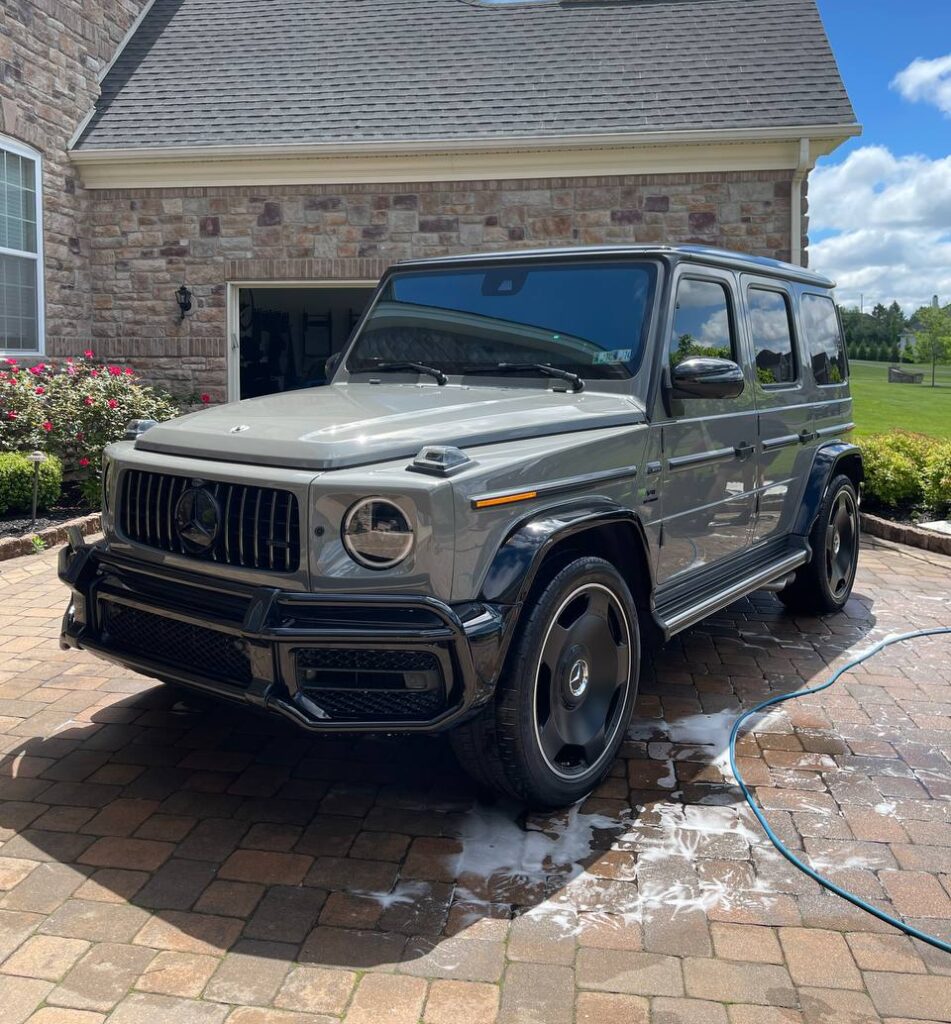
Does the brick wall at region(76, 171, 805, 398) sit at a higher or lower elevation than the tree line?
lower

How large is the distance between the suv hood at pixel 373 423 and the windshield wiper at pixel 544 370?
2.0 inches

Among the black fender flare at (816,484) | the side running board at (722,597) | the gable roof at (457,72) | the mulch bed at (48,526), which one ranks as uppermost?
the gable roof at (457,72)

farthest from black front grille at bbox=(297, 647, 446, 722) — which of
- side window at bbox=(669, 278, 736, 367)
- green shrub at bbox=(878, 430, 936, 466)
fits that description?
green shrub at bbox=(878, 430, 936, 466)

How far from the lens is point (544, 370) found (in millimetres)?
4086

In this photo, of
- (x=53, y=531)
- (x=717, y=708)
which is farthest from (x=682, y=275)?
(x=53, y=531)

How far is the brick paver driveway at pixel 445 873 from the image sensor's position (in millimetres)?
2457

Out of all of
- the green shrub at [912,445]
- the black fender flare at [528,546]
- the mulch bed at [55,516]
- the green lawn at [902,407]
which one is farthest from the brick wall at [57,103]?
the green lawn at [902,407]

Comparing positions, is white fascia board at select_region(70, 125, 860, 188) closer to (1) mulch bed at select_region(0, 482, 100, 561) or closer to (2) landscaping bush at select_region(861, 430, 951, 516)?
(2) landscaping bush at select_region(861, 430, 951, 516)

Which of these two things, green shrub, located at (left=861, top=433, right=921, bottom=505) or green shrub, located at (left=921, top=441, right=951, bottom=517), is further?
green shrub, located at (left=861, top=433, right=921, bottom=505)

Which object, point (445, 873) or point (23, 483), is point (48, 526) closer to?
point (23, 483)

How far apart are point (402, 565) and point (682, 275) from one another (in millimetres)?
2095

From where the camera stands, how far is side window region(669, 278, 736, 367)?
13.8 feet

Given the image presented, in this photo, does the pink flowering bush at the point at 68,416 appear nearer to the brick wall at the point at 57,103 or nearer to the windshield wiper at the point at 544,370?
the brick wall at the point at 57,103

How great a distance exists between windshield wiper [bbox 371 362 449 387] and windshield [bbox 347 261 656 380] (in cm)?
5
